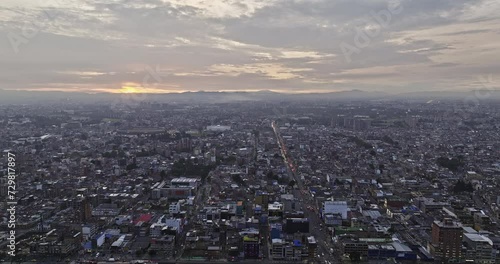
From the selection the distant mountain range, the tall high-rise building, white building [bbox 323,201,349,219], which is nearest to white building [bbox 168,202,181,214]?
white building [bbox 323,201,349,219]

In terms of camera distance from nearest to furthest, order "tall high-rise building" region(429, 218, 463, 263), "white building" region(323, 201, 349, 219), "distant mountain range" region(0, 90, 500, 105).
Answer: "tall high-rise building" region(429, 218, 463, 263) < "white building" region(323, 201, 349, 219) < "distant mountain range" region(0, 90, 500, 105)

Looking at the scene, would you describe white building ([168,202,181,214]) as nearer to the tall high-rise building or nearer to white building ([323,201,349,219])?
white building ([323,201,349,219])

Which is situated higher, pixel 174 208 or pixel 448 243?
pixel 448 243

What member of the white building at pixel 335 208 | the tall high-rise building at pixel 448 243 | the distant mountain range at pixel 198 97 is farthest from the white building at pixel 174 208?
the distant mountain range at pixel 198 97

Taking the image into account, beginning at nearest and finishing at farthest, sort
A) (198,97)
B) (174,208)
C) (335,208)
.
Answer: (335,208) < (174,208) < (198,97)

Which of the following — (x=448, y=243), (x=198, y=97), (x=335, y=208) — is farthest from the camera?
(x=198, y=97)

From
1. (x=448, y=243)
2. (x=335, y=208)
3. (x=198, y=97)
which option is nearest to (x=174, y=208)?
(x=335, y=208)

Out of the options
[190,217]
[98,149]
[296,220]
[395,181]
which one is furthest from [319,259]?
[98,149]

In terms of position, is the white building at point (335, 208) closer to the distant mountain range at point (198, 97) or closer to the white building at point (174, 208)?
the white building at point (174, 208)

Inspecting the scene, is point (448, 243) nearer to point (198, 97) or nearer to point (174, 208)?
point (174, 208)
